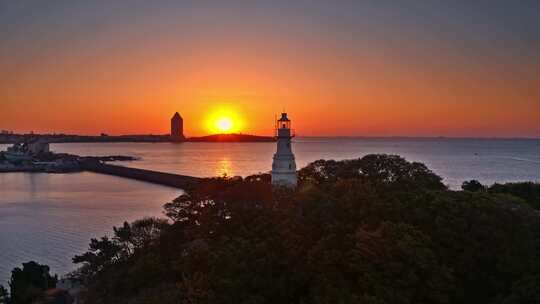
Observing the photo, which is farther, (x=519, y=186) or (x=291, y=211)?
(x=519, y=186)

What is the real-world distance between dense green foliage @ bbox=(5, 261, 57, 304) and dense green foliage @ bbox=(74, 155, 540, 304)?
9.65 ft

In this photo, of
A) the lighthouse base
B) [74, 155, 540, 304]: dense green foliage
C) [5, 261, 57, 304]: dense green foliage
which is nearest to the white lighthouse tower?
the lighthouse base

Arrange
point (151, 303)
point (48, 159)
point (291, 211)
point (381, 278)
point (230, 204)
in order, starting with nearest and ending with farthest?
point (381, 278) → point (151, 303) → point (291, 211) → point (230, 204) → point (48, 159)

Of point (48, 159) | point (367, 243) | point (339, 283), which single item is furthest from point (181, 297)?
point (48, 159)

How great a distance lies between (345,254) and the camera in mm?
10039

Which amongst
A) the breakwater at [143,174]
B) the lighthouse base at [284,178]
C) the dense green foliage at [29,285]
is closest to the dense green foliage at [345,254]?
the dense green foliage at [29,285]

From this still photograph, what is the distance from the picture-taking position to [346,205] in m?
12.1

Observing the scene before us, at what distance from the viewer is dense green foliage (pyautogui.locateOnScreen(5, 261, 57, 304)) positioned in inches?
604

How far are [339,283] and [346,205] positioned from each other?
2.92m

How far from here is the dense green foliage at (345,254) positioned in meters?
9.31

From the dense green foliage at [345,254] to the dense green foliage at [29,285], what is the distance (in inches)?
116

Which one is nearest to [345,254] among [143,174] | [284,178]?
[284,178]

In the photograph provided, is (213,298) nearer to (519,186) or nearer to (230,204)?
(230,204)

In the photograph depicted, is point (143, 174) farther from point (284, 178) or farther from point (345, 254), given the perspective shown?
point (345, 254)
